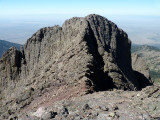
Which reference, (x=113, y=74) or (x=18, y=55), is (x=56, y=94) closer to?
(x=113, y=74)

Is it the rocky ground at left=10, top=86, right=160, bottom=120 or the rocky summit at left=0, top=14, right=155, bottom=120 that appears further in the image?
the rocky summit at left=0, top=14, right=155, bottom=120

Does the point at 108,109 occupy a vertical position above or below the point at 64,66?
above

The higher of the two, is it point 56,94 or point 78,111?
point 78,111

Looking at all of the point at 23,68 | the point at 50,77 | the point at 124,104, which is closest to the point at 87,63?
the point at 50,77

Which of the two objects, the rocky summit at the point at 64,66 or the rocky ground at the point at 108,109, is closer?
the rocky ground at the point at 108,109
